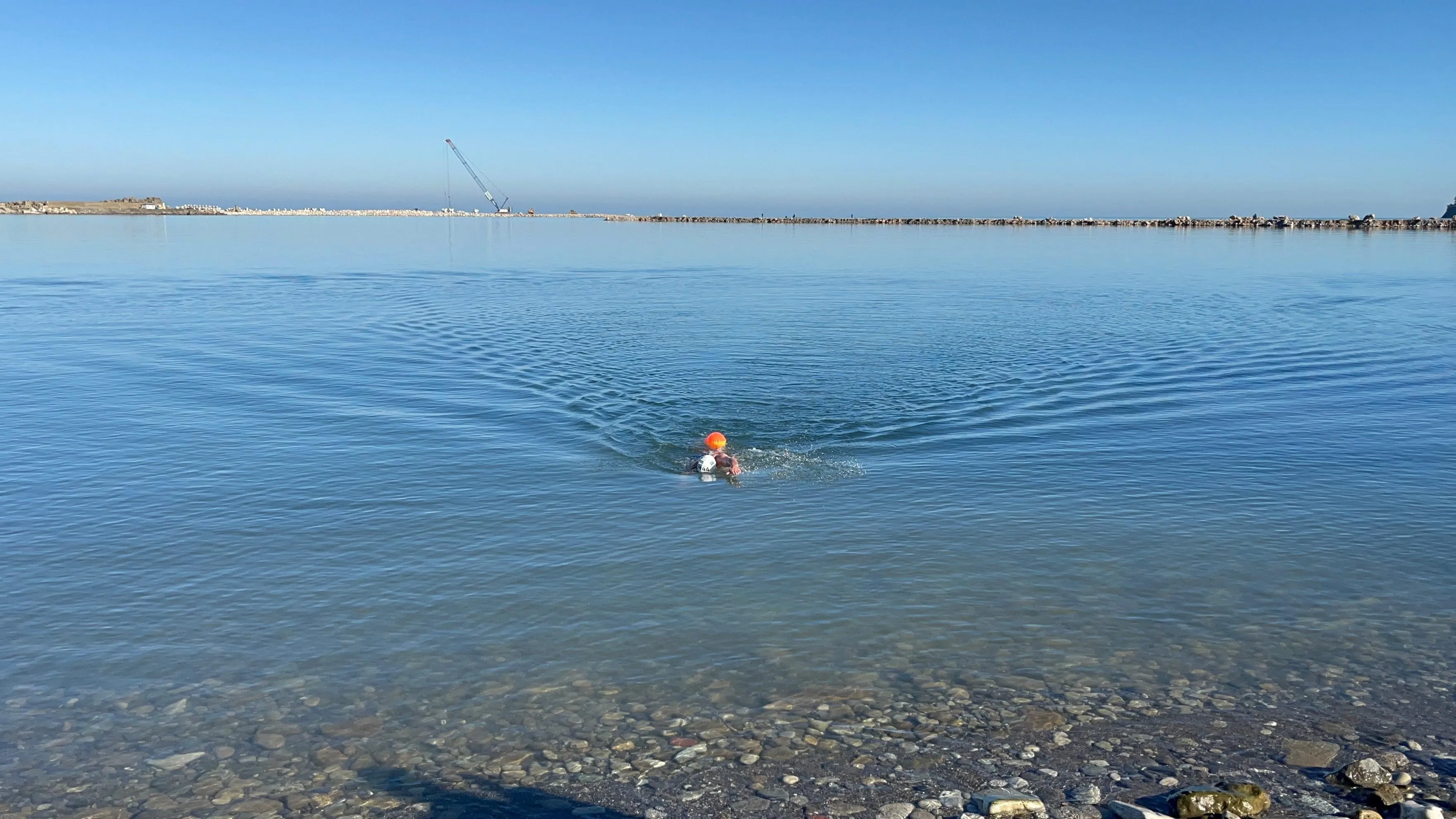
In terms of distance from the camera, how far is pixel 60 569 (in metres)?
14.2

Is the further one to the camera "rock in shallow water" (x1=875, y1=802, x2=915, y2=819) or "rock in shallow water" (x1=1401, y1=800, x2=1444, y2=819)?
"rock in shallow water" (x1=875, y1=802, x2=915, y2=819)

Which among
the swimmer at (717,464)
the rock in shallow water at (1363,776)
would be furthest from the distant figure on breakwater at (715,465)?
the rock in shallow water at (1363,776)

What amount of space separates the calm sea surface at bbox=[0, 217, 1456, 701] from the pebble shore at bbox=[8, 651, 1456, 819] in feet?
1.57

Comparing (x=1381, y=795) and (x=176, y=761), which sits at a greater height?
(x=1381, y=795)

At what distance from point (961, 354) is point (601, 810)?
25335 mm

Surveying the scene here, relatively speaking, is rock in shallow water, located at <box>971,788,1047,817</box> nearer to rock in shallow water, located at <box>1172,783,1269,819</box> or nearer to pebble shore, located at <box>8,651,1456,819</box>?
pebble shore, located at <box>8,651,1456,819</box>

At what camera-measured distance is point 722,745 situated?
972cm

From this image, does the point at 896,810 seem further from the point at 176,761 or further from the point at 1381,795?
the point at 176,761

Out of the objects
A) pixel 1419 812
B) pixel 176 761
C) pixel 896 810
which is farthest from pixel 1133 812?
pixel 176 761

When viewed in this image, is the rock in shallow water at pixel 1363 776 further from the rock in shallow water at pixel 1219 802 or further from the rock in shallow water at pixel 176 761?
the rock in shallow water at pixel 176 761

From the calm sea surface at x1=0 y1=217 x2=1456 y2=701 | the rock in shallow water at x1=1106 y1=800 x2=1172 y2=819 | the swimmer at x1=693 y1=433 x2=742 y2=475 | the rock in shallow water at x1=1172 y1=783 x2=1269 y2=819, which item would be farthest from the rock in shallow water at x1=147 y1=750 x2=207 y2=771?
the swimmer at x1=693 y1=433 x2=742 y2=475

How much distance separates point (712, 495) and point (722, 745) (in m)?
8.44

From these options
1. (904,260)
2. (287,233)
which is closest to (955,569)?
(904,260)

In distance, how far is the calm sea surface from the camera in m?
12.0
